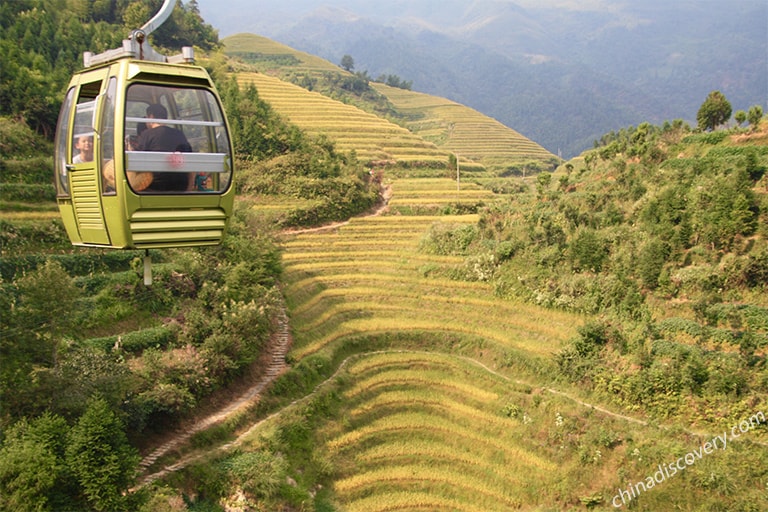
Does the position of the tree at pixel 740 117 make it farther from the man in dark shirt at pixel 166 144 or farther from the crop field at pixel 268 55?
the crop field at pixel 268 55

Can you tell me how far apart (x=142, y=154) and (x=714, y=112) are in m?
31.3

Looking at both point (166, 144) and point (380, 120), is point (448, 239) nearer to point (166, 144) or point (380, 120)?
point (166, 144)

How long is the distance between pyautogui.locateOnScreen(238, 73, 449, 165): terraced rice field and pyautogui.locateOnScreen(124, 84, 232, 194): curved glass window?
38.0m

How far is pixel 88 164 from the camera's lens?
747cm

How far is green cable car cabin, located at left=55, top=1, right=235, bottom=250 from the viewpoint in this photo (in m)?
7.07

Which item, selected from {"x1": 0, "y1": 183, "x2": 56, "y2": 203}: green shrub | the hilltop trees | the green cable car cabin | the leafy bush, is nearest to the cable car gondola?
the green cable car cabin

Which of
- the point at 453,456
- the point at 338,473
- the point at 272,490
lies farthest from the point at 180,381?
the point at 453,456

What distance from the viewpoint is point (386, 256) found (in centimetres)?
3091

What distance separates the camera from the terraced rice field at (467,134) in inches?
2948

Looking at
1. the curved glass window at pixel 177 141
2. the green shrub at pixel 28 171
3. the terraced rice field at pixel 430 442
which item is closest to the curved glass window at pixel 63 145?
the curved glass window at pixel 177 141

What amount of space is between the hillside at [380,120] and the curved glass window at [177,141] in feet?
126

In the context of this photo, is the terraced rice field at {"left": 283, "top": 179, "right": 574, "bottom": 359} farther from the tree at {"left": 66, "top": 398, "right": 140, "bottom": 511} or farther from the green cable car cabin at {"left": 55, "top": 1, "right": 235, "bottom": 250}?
the green cable car cabin at {"left": 55, "top": 1, "right": 235, "bottom": 250}

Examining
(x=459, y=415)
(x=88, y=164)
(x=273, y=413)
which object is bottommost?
(x=459, y=415)

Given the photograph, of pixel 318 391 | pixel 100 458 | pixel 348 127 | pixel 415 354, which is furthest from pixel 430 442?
pixel 348 127
